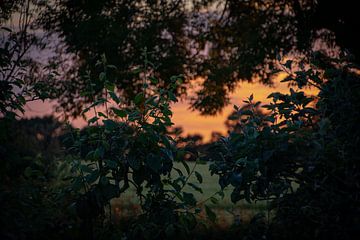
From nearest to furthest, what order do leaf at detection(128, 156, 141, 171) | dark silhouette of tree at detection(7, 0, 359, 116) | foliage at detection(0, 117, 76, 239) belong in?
1. foliage at detection(0, 117, 76, 239)
2. leaf at detection(128, 156, 141, 171)
3. dark silhouette of tree at detection(7, 0, 359, 116)

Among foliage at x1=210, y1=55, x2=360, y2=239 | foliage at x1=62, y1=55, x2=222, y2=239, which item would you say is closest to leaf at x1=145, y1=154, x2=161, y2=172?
foliage at x1=62, y1=55, x2=222, y2=239

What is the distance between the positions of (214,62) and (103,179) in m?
8.00

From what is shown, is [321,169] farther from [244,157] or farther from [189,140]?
[189,140]

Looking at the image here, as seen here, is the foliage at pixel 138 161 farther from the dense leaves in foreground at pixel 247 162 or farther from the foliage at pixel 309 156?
the foliage at pixel 309 156

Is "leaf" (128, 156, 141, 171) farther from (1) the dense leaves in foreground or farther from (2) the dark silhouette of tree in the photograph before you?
(2) the dark silhouette of tree

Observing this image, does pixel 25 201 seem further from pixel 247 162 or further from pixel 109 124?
pixel 247 162

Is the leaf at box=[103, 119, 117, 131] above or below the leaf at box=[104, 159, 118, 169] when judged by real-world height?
above

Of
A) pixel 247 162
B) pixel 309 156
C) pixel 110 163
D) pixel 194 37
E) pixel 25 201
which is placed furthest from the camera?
pixel 194 37

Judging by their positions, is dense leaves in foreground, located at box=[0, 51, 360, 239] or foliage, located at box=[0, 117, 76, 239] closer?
dense leaves in foreground, located at box=[0, 51, 360, 239]

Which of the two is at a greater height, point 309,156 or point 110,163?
point 110,163

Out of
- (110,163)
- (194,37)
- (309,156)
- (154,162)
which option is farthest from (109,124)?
(194,37)

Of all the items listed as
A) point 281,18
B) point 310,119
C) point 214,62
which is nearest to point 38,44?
point 214,62

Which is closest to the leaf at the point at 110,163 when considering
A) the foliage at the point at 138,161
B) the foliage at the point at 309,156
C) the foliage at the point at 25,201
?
the foliage at the point at 138,161

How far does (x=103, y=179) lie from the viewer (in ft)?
14.4
